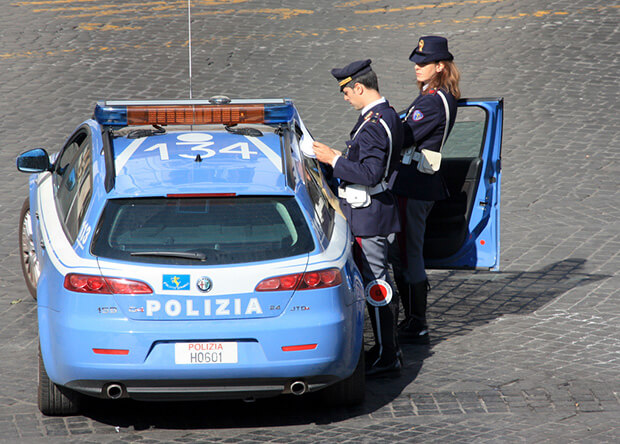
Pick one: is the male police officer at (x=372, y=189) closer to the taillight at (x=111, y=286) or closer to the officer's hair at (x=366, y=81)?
the officer's hair at (x=366, y=81)

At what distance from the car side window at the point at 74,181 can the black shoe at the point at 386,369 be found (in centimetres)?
207

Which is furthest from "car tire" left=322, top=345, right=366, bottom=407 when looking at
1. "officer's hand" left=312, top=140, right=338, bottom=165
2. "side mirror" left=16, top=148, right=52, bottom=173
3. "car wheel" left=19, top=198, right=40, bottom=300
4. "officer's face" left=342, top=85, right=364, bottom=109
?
"car wheel" left=19, top=198, right=40, bottom=300

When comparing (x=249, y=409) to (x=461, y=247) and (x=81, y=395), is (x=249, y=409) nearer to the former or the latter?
(x=81, y=395)

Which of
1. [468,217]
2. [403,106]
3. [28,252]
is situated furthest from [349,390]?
[403,106]

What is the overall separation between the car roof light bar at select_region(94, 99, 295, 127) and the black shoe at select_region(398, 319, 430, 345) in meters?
1.75

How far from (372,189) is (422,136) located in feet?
2.39

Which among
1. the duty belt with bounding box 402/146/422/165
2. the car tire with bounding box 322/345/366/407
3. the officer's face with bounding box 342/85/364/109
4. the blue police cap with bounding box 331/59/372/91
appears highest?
the blue police cap with bounding box 331/59/372/91

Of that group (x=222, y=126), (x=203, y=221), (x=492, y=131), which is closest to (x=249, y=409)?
(x=203, y=221)

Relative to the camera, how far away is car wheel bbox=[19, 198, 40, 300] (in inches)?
309

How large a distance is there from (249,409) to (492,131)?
8.77 ft

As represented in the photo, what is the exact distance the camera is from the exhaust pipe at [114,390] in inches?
213

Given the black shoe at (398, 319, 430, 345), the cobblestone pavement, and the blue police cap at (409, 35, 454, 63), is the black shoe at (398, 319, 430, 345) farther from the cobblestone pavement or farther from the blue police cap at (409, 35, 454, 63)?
the blue police cap at (409, 35, 454, 63)

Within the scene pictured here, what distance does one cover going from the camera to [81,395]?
594 centimetres

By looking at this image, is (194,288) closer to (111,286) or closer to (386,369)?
(111,286)
